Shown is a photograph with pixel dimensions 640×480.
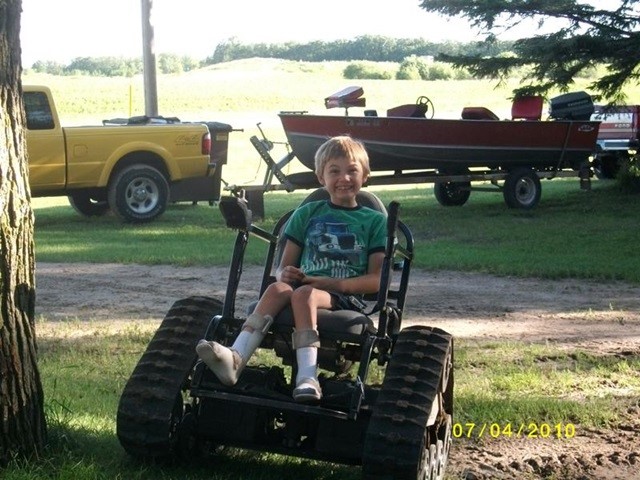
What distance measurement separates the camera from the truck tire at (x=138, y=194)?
1697 centimetres

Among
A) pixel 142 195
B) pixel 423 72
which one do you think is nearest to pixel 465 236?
pixel 142 195

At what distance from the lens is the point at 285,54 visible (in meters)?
98.5

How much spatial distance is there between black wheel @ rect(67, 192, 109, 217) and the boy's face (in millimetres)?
12875

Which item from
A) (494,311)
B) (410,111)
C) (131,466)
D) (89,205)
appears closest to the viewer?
(131,466)

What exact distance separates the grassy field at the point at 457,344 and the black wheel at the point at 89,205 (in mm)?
358

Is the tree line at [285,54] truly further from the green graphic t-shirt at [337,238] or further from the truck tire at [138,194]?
the green graphic t-shirt at [337,238]

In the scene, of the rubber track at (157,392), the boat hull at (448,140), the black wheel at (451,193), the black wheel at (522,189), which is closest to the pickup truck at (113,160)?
the boat hull at (448,140)

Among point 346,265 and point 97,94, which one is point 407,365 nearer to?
point 346,265

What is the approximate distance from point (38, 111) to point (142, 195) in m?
1.94

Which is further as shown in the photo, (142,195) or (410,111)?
(410,111)

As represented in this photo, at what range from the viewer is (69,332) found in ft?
26.9

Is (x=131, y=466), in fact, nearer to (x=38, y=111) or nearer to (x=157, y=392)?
(x=157, y=392)

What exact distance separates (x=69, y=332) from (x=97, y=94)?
49.1 m

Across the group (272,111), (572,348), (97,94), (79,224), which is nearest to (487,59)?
(79,224)
